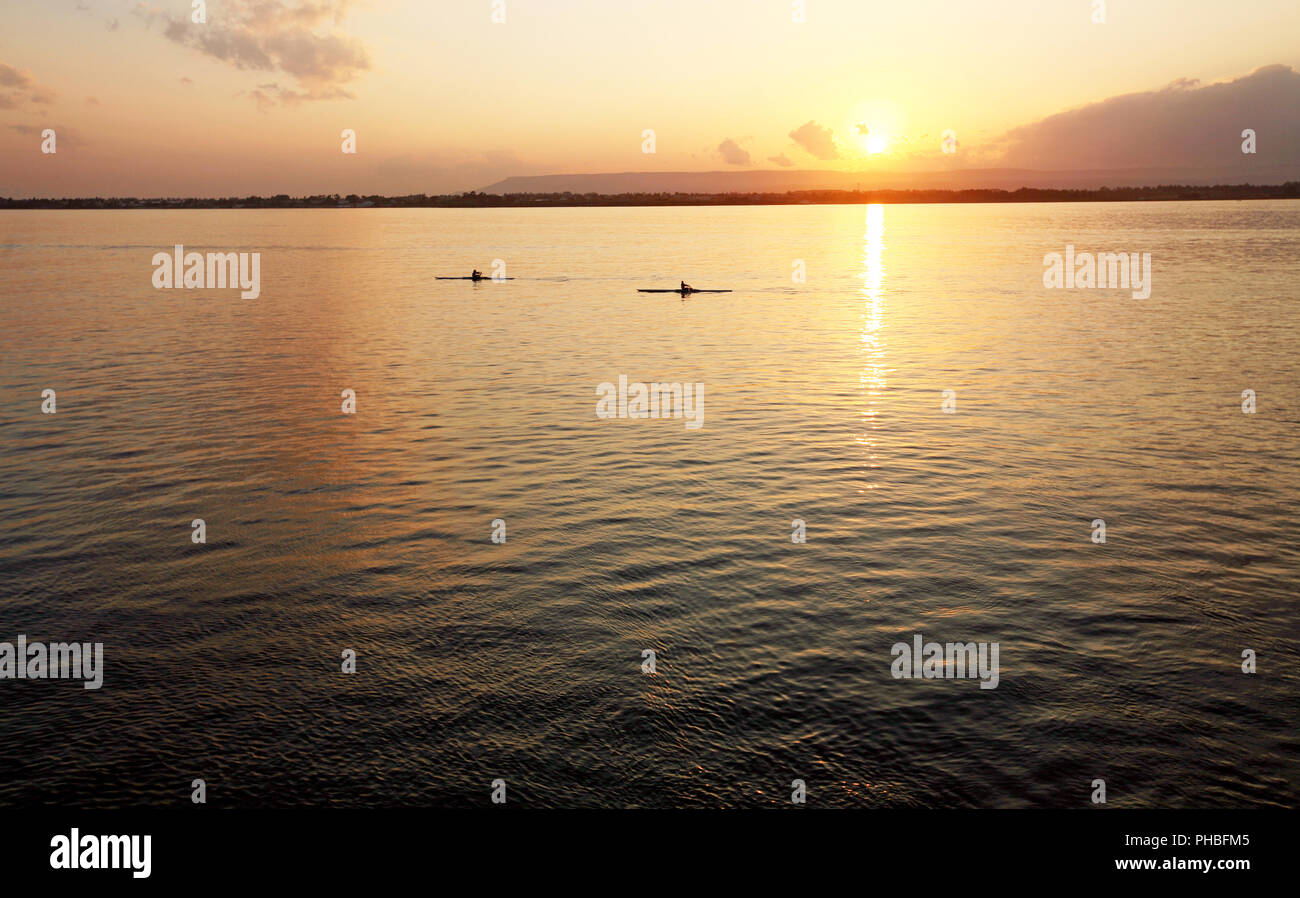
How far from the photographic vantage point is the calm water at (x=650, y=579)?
602 inches

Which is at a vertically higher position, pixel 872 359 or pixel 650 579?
pixel 872 359

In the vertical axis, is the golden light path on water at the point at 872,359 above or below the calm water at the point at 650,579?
above

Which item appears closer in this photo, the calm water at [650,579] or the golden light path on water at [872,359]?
the calm water at [650,579]

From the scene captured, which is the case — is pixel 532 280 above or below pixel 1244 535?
above

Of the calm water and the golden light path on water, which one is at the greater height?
the golden light path on water

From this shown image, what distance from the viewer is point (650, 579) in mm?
22641

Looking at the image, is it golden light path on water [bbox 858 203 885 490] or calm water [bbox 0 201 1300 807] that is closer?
calm water [bbox 0 201 1300 807]

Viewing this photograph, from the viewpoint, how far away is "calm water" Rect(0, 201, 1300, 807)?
15297mm

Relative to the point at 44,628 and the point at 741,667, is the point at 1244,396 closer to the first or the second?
the point at 741,667

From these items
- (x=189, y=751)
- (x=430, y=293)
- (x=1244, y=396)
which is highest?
(x=430, y=293)

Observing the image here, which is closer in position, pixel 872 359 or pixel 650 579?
pixel 650 579

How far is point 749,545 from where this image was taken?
24797mm

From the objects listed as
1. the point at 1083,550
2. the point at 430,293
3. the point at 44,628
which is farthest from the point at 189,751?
the point at 430,293

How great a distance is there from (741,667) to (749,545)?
271 inches
